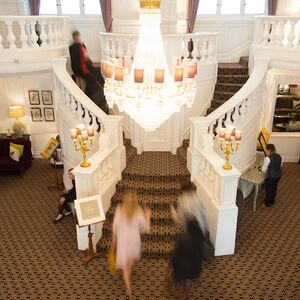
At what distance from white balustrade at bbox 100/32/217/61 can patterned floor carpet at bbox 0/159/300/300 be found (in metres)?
3.52

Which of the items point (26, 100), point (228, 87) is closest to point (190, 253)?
point (228, 87)

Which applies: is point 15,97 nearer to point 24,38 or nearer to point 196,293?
point 24,38

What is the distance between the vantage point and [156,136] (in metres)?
8.44

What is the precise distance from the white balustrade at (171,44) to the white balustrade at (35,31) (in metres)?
1.09

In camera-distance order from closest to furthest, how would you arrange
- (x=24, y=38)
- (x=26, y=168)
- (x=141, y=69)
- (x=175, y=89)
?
(x=141, y=69) < (x=175, y=89) < (x=24, y=38) < (x=26, y=168)

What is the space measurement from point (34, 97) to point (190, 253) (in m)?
7.08

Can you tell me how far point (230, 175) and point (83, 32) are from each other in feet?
23.2

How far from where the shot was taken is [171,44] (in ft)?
26.1

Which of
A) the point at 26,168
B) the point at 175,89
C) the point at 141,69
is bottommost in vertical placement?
the point at 26,168

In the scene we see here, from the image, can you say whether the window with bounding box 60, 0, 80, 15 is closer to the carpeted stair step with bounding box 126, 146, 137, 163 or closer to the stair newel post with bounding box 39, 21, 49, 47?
the stair newel post with bounding box 39, 21, 49, 47

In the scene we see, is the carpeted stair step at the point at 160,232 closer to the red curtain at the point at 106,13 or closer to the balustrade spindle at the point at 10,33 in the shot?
the balustrade spindle at the point at 10,33

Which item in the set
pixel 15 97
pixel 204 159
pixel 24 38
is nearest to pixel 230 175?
pixel 204 159

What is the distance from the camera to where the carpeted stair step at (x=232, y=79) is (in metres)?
9.30

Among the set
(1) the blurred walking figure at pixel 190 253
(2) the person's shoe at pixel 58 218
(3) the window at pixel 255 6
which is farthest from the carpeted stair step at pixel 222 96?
(1) the blurred walking figure at pixel 190 253
